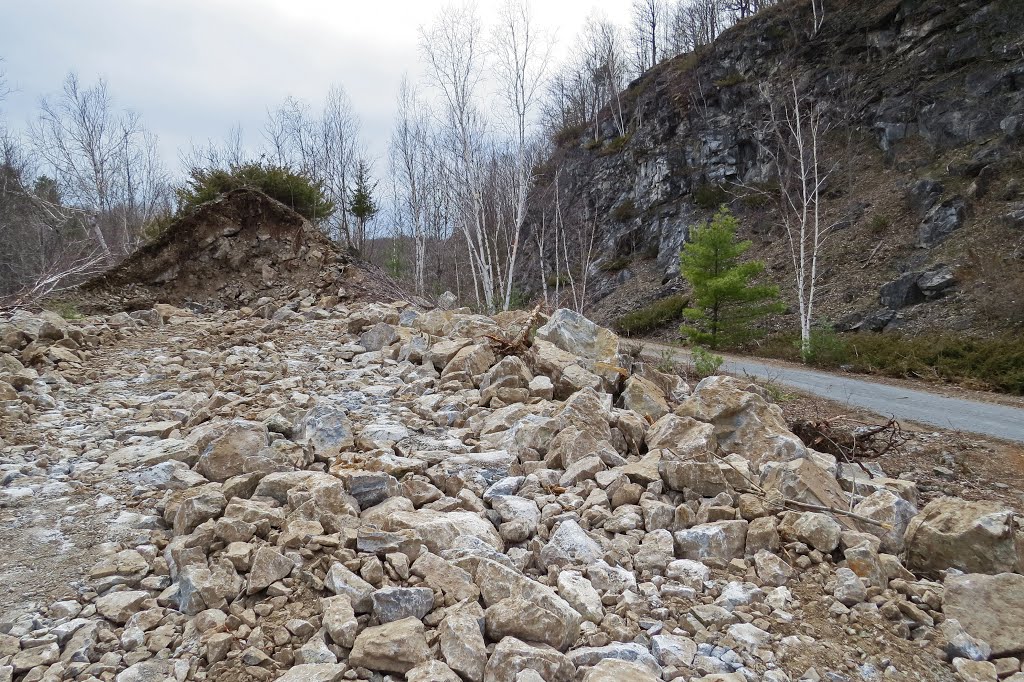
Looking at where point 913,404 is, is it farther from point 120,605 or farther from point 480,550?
point 120,605

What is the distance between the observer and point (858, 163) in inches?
958

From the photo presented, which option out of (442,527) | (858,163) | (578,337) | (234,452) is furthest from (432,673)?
(858,163)

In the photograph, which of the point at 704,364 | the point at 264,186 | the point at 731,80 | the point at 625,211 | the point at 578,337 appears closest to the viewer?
the point at 578,337

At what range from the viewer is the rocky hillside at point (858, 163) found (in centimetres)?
1741

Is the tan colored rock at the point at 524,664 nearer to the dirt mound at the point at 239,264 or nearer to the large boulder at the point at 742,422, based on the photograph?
the large boulder at the point at 742,422

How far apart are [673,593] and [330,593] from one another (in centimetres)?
155

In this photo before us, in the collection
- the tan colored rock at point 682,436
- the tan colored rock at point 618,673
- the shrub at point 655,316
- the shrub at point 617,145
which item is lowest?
the tan colored rock at point 618,673

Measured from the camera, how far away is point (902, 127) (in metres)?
23.2

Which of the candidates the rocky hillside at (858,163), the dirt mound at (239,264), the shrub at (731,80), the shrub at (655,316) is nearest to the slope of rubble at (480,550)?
the dirt mound at (239,264)

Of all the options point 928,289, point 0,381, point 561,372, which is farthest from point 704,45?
point 0,381

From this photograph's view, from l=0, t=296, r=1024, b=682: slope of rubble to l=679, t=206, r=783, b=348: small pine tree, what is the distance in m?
13.8

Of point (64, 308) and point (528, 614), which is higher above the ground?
point (64, 308)

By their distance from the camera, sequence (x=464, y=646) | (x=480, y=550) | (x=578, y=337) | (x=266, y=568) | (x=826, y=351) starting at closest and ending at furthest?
(x=464, y=646), (x=266, y=568), (x=480, y=550), (x=578, y=337), (x=826, y=351)

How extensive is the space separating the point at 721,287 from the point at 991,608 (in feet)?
51.2
